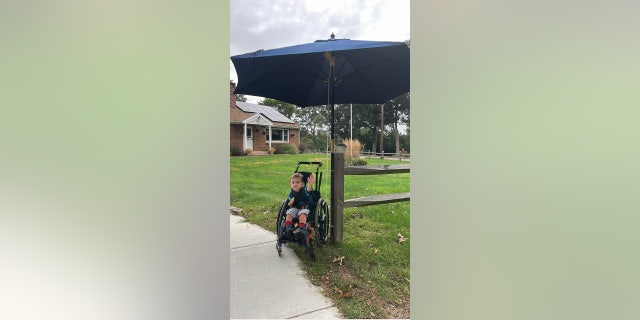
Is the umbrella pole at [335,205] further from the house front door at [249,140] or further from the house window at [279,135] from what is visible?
the house front door at [249,140]

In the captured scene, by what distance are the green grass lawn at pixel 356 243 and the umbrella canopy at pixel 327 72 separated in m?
0.71

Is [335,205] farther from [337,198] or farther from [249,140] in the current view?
[249,140]

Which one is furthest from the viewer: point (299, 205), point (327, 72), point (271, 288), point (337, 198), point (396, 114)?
point (396, 114)

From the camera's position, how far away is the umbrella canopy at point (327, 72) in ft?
7.84

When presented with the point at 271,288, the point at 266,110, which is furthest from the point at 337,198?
the point at 266,110

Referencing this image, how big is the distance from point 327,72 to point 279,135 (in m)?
2.26

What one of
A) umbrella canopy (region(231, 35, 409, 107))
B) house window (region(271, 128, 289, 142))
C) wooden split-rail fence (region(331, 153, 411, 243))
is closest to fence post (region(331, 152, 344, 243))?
wooden split-rail fence (region(331, 153, 411, 243))

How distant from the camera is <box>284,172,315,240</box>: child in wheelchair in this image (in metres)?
2.43

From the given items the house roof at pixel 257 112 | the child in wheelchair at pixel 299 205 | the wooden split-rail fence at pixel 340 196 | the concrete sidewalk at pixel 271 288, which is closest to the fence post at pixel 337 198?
the wooden split-rail fence at pixel 340 196

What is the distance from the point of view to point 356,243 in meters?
2.76

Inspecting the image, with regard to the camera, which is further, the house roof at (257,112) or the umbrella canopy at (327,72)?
the house roof at (257,112)

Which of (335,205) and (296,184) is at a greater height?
(296,184)
